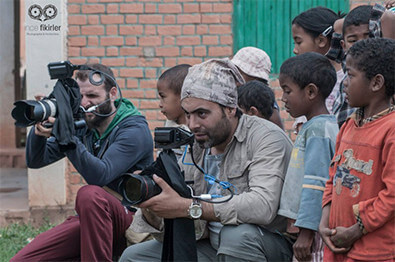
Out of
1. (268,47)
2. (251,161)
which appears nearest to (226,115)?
(251,161)

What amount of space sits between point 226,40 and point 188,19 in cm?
43

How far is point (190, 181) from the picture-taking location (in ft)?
11.2

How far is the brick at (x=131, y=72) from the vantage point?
653 cm

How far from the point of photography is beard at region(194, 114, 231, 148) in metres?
3.37

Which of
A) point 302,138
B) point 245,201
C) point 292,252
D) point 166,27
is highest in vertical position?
point 166,27

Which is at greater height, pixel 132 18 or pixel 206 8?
pixel 206 8

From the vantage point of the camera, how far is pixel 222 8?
6.45m

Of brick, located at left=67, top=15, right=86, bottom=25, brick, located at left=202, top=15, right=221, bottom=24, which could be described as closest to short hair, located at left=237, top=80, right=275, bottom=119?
brick, located at left=202, top=15, right=221, bottom=24

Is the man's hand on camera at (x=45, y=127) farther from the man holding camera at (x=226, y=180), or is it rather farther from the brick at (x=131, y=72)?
the brick at (x=131, y=72)

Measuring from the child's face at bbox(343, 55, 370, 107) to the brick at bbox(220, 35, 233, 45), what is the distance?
3620 millimetres

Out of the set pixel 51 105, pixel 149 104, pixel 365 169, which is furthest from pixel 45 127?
pixel 149 104

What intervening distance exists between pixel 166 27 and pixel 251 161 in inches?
136

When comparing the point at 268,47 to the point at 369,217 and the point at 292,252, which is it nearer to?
the point at 292,252

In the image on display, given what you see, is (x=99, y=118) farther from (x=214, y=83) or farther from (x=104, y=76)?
(x=214, y=83)
